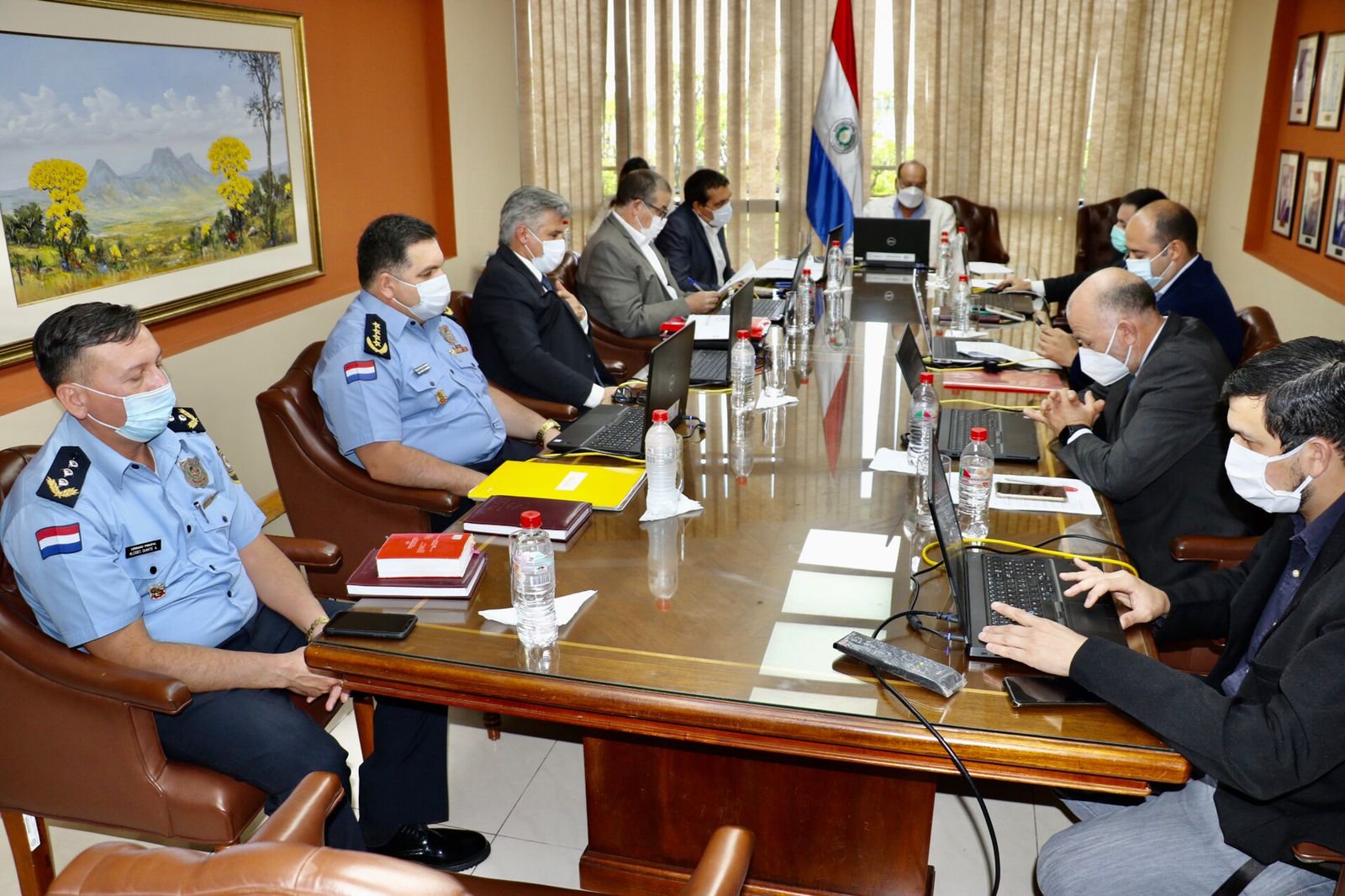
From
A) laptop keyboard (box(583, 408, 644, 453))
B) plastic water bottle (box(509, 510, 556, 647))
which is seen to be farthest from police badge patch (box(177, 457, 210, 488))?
laptop keyboard (box(583, 408, 644, 453))

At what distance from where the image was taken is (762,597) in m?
1.91

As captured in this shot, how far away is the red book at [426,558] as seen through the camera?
1937mm

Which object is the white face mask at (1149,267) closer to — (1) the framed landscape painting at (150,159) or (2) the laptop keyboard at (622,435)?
(2) the laptop keyboard at (622,435)

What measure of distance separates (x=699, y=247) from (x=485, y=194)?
1479 mm

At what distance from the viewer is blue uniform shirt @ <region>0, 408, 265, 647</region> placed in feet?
6.11

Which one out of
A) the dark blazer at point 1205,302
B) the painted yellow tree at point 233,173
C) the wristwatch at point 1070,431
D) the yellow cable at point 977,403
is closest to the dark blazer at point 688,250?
the painted yellow tree at point 233,173

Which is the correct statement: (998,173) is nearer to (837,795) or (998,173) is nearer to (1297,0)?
(1297,0)

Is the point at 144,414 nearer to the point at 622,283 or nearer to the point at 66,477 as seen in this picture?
the point at 66,477

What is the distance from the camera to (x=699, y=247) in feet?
18.5

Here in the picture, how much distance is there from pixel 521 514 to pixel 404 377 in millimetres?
942

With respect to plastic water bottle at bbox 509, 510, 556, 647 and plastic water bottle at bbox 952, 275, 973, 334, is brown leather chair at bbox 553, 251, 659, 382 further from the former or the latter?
plastic water bottle at bbox 509, 510, 556, 647

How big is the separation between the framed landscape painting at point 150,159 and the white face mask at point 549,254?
4.23 feet

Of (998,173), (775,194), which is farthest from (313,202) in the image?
(998,173)

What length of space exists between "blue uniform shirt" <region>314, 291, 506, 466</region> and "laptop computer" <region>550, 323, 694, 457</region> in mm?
401
